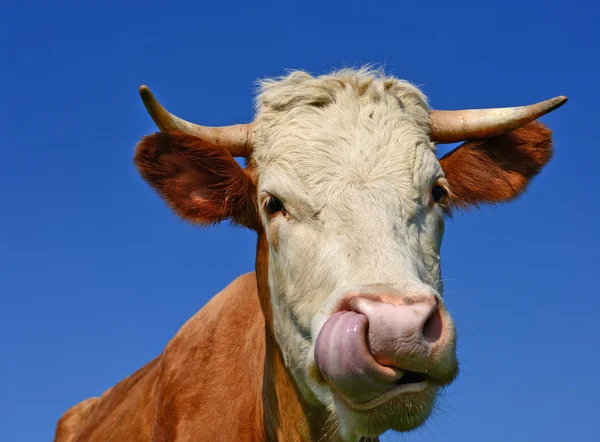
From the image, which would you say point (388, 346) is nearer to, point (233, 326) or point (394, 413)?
point (394, 413)

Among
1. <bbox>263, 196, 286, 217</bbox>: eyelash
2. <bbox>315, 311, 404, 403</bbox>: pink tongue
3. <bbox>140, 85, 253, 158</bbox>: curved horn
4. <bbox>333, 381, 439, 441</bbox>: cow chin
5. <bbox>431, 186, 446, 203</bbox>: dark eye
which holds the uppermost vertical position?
<bbox>140, 85, 253, 158</bbox>: curved horn

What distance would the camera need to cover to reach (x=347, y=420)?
475 cm

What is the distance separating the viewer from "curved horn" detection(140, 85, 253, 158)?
19.3ft

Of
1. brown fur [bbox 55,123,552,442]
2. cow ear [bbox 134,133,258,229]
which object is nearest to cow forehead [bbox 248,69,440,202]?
cow ear [bbox 134,133,258,229]

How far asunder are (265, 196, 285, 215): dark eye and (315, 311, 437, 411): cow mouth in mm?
1402

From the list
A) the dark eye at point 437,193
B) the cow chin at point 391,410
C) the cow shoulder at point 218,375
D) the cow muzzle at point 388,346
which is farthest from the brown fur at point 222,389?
the dark eye at point 437,193

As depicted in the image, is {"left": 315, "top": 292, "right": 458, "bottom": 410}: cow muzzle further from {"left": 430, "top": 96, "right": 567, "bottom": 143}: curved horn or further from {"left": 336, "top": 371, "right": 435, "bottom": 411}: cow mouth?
{"left": 430, "top": 96, "right": 567, "bottom": 143}: curved horn

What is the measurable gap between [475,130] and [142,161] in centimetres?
271

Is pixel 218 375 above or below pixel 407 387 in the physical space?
above

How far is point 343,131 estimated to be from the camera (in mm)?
5754

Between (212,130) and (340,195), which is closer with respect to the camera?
(340,195)

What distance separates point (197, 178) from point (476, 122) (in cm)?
233

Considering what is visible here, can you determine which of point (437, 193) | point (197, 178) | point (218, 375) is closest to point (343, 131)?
point (437, 193)

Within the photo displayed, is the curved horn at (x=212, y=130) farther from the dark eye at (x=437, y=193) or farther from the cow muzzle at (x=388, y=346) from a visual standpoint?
the cow muzzle at (x=388, y=346)
